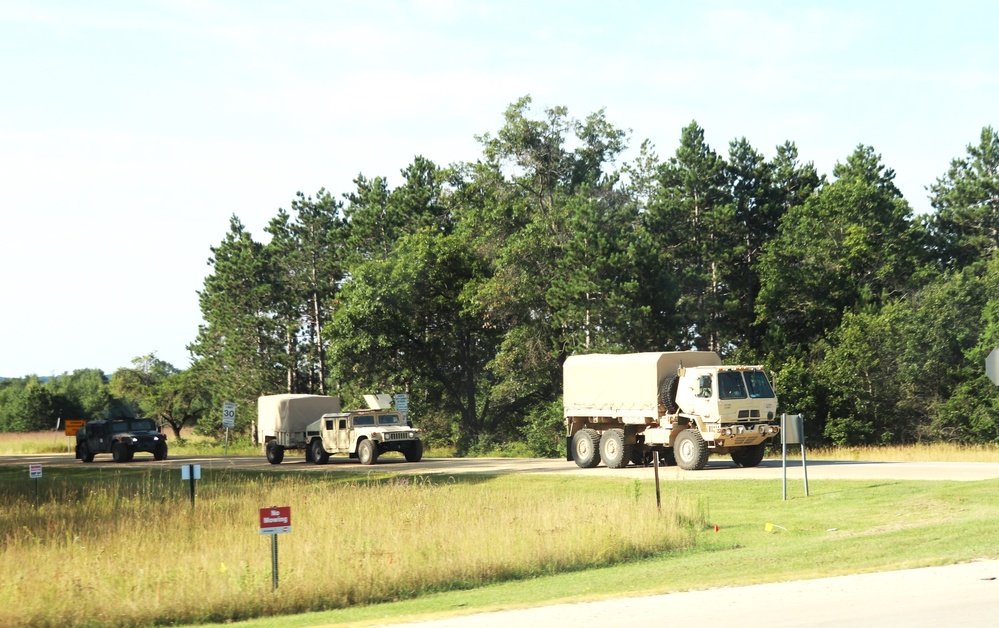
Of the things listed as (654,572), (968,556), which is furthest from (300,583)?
(968,556)

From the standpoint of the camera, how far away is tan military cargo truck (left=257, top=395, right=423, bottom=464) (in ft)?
133

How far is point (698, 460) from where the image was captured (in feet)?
100

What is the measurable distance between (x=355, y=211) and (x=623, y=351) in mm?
36563

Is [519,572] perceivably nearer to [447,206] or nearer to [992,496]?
[992,496]

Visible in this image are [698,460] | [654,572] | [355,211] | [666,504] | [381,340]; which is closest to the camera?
[654,572]

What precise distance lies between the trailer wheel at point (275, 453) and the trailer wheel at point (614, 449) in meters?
15.8

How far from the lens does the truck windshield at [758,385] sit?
31.1 meters

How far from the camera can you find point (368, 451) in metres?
40.0

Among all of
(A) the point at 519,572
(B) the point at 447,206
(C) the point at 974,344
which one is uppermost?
(B) the point at 447,206

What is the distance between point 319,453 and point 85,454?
1423 cm

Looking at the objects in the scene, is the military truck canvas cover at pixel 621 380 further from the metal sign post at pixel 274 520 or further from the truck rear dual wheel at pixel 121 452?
the truck rear dual wheel at pixel 121 452

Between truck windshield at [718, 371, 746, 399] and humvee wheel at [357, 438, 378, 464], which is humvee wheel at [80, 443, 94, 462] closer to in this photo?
humvee wheel at [357, 438, 378, 464]

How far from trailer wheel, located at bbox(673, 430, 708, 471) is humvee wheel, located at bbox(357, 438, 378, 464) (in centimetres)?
1265

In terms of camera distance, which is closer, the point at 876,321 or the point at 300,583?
the point at 300,583
